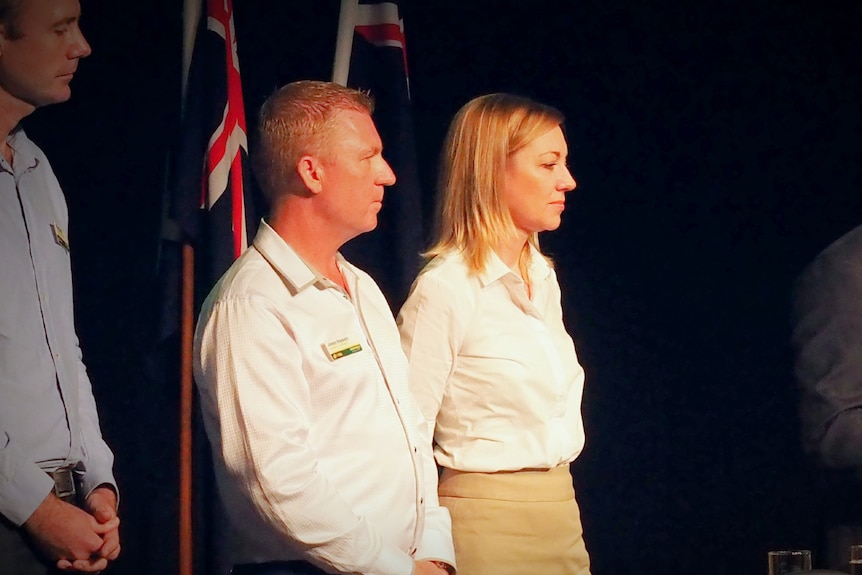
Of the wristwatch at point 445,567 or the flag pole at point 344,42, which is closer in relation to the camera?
the wristwatch at point 445,567

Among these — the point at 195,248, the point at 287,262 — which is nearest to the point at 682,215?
the point at 195,248

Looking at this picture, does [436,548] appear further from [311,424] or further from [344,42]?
[344,42]

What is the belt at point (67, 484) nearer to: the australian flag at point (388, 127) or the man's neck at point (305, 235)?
the man's neck at point (305, 235)

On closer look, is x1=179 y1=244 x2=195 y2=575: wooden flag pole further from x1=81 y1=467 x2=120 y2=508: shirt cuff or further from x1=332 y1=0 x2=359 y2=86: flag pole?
x1=332 y1=0 x2=359 y2=86: flag pole

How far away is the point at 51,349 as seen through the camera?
2443 millimetres

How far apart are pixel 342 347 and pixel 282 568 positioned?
457 millimetres

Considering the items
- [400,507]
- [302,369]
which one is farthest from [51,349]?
[400,507]

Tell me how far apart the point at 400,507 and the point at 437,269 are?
2.18ft

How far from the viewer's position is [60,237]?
8.48 ft

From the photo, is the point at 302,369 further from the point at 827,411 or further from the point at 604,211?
the point at 604,211

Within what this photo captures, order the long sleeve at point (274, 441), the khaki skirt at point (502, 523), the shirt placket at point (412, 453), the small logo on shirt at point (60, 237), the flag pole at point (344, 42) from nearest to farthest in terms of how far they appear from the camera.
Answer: the long sleeve at point (274, 441) → the shirt placket at point (412, 453) → the small logo on shirt at point (60, 237) → the khaki skirt at point (502, 523) → the flag pole at point (344, 42)

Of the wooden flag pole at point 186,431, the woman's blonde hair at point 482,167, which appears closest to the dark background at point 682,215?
the woman's blonde hair at point 482,167

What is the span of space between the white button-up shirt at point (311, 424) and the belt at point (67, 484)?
13.6 inches

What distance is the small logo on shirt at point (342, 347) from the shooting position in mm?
2352
